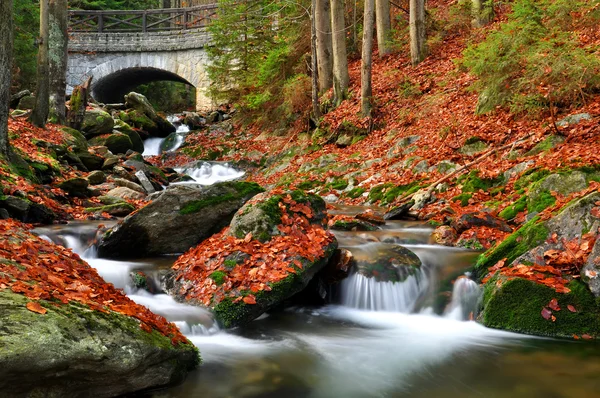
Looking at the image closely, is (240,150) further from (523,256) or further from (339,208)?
(523,256)

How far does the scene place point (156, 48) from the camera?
2791 centimetres

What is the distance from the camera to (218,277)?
5.29 m

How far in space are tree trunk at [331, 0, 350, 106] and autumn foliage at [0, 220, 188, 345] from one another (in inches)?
462

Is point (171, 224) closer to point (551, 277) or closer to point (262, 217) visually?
point (262, 217)

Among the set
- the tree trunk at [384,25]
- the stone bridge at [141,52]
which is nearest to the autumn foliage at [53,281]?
the tree trunk at [384,25]

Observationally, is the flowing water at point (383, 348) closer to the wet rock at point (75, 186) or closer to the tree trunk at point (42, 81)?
the wet rock at point (75, 186)

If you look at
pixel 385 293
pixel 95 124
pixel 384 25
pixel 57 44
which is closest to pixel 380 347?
pixel 385 293

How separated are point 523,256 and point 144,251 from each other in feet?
16.4

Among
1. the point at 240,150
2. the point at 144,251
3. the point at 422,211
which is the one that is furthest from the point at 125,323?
the point at 240,150

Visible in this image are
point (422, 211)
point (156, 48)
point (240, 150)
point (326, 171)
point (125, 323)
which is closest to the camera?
point (125, 323)

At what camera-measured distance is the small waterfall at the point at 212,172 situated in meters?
17.3

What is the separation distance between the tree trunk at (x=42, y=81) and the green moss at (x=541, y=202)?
12.0 meters

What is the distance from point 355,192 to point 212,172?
315 inches

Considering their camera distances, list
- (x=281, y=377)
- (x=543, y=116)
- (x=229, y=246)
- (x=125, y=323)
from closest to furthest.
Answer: (x=125, y=323), (x=281, y=377), (x=229, y=246), (x=543, y=116)
